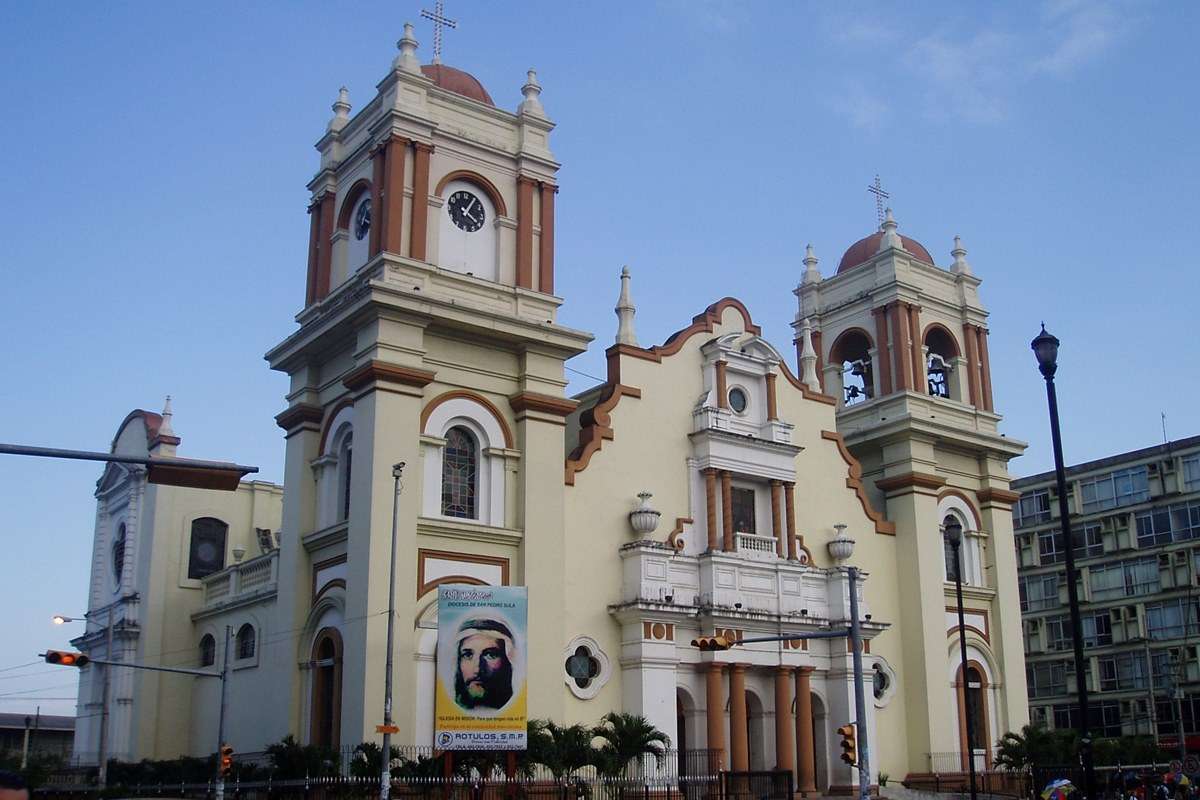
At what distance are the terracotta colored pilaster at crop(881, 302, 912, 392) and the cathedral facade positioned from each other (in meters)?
0.11

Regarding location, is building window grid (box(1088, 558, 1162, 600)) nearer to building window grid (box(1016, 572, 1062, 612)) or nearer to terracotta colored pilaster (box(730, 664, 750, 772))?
building window grid (box(1016, 572, 1062, 612))

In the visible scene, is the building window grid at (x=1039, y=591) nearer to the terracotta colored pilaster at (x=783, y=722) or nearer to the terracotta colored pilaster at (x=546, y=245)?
the terracotta colored pilaster at (x=783, y=722)

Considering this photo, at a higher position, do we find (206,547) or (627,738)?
(206,547)

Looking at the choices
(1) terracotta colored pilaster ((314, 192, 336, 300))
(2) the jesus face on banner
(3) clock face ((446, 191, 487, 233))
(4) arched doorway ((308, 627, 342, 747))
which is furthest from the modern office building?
(1) terracotta colored pilaster ((314, 192, 336, 300))

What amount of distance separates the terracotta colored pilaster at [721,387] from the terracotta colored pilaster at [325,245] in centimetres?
1182

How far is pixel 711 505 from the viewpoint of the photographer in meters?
37.8

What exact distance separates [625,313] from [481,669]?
44.7 ft

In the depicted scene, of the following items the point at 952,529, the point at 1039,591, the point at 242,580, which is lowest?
the point at 242,580

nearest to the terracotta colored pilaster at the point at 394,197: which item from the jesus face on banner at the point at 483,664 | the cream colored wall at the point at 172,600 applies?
the jesus face on banner at the point at 483,664

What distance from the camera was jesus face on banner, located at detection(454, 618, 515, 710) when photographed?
93.0 ft

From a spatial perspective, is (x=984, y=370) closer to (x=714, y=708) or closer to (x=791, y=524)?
(x=791, y=524)

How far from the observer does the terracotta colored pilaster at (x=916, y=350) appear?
45.3m

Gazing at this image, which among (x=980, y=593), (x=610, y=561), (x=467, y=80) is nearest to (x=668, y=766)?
(x=610, y=561)

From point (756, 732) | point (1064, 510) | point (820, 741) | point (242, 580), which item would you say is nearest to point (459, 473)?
point (242, 580)
